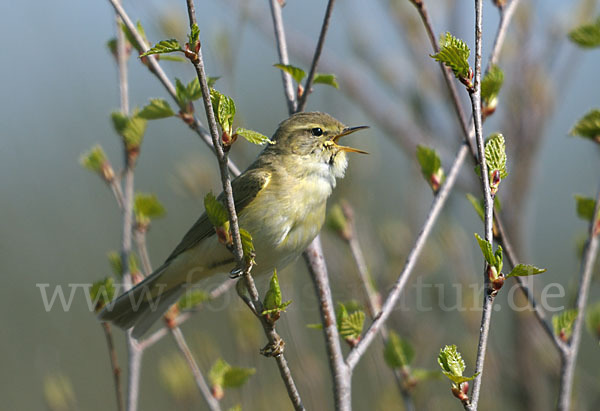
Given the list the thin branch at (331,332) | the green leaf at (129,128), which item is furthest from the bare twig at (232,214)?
the green leaf at (129,128)

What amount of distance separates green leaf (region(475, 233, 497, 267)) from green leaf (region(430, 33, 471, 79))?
1.50ft

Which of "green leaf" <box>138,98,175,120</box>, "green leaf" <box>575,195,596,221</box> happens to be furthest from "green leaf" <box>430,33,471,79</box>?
"green leaf" <box>138,98,175,120</box>

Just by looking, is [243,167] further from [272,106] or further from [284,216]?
[272,106]

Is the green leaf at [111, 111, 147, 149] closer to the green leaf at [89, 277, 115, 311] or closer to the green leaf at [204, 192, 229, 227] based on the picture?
the green leaf at [89, 277, 115, 311]

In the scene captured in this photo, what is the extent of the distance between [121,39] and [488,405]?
263 centimetres

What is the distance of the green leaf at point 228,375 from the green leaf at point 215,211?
30.3 inches

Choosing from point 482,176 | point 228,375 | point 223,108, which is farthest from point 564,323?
point 223,108

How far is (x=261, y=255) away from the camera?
2.98m

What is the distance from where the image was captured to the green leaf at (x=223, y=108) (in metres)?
1.81

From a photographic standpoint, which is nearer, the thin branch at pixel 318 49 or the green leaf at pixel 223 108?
the green leaf at pixel 223 108

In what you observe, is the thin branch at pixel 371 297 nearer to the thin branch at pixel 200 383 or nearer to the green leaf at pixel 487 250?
the thin branch at pixel 200 383

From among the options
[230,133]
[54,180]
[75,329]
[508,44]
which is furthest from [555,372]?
[54,180]

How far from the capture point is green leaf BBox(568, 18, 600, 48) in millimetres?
2469

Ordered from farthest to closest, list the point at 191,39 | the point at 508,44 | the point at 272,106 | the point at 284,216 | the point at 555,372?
the point at 272,106
the point at 508,44
the point at 555,372
the point at 284,216
the point at 191,39
